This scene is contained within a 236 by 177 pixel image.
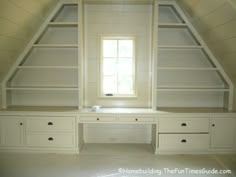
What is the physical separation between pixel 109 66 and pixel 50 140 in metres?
1.46

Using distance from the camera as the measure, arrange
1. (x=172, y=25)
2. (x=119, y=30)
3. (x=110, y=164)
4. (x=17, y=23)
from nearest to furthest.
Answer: (x=17, y=23)
(x=110, y=164)
(x=172, y=25)
(x=119, y=30)

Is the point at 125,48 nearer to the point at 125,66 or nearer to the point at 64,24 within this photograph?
the point at 125,66

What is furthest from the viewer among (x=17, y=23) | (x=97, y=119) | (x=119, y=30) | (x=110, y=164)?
(x=119, y=30)

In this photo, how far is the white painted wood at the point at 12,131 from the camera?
2.99 meters

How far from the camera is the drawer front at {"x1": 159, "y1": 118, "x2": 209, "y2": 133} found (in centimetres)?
298

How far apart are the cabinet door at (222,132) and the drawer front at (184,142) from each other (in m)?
0.12

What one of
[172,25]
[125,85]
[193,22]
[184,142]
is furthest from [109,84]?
[193,22]

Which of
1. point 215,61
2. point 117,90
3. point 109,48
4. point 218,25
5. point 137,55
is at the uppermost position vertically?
point 218,25

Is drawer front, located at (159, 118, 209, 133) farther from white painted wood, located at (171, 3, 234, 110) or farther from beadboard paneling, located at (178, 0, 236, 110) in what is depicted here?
beadboard paneling, located at (178, 0, 236, 110)

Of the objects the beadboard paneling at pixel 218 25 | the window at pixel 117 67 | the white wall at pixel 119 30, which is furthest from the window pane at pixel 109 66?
the beadboard paneling at pixel 218 25

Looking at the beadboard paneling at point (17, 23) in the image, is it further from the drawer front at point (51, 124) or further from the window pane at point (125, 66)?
the window pane at point (125, 66)

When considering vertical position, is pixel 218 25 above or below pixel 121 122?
above

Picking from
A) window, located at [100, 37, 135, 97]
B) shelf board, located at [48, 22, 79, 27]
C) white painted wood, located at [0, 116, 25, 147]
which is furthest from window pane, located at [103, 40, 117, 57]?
white painted wood, located at [0, 116, 25, 147]

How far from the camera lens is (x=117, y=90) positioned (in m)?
3.44
